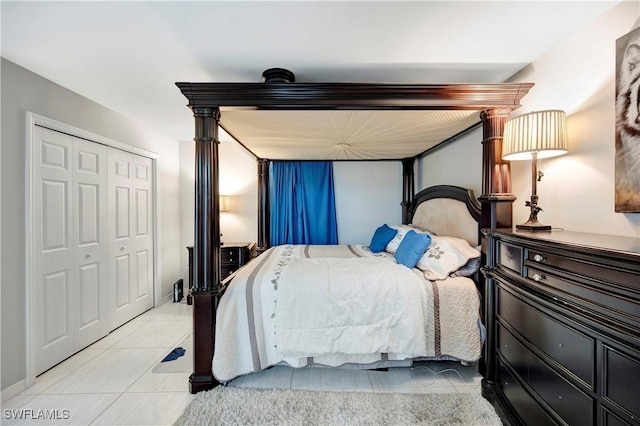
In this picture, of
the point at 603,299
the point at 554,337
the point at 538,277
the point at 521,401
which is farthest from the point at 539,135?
the point at 521,401

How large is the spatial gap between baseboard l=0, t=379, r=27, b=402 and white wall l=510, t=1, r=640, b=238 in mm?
3830

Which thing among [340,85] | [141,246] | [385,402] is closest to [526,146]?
[340,85]

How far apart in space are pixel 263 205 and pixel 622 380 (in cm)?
351

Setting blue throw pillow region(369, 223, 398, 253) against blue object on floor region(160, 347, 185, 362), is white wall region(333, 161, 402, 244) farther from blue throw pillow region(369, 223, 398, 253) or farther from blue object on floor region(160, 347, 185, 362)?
blue object on floor region(160, 347, 185, 362)

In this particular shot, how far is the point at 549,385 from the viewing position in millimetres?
1108

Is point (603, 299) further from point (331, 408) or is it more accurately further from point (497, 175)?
point (331, 408)

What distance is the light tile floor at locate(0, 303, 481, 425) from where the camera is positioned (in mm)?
1592

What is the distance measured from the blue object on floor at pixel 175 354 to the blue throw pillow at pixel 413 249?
6.93 feet

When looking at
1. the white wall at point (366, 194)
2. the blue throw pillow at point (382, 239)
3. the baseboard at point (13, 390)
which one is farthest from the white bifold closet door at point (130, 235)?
the blue throw pillow at point (382, 239)

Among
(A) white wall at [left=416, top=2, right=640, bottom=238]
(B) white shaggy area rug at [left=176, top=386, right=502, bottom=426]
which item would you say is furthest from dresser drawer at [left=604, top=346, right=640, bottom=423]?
(B) white shaggy area rug at [left=176, top=386, right=502, bottom=426]

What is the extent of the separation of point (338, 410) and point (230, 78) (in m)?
2.49

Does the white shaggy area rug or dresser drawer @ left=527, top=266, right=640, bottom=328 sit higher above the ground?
dresser drawer @ left=527, top=266, right=640, bottom=328

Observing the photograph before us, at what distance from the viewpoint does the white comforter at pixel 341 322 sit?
1786mm

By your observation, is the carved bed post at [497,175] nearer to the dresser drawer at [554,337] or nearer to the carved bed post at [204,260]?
the dresser drawer at [554,337]
